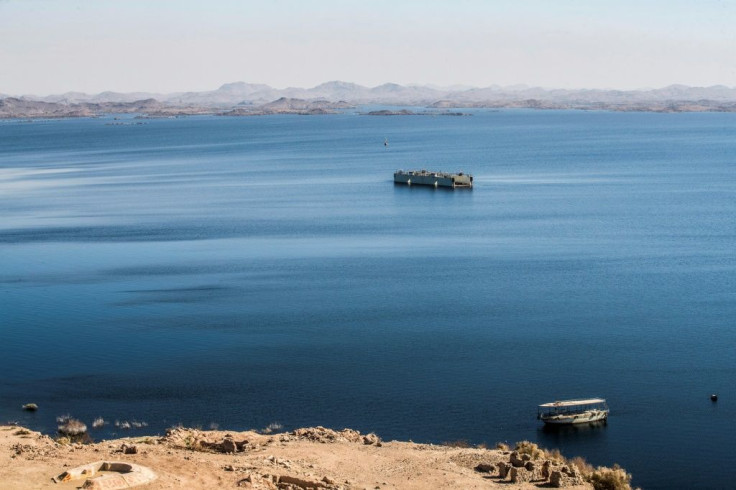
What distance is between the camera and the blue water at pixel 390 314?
38.9 meters

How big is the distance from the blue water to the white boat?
515mm

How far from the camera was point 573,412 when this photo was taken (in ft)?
125

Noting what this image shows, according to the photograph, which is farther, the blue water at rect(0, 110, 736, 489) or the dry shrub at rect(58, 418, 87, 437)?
the blue water at rect(0, 110, 736, 489)

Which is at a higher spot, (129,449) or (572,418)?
Result: (129,449)

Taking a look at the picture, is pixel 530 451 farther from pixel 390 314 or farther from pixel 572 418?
pixel 390 314

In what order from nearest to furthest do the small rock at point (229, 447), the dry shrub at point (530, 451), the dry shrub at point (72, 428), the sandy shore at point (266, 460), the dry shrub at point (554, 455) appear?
the sandy shore at point (266, 460) < the small rock at point (229, 447) < the dry shrub at point (530, 451) < the dry shrub at point (554, 455) < the dry shrub at point (72, 428)

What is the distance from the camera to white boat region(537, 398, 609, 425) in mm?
37688

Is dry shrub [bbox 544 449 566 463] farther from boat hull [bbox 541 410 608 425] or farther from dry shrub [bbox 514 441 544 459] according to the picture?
boat hull [bbox 541 410 608 425]

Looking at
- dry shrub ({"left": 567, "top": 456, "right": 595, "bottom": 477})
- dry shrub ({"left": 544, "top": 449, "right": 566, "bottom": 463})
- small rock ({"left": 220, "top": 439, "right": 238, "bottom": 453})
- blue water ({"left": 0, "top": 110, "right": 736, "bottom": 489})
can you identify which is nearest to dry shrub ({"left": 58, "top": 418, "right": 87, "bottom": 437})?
blue water ({"left": 0, "top": 110, "right": 736, "bottom": 489})

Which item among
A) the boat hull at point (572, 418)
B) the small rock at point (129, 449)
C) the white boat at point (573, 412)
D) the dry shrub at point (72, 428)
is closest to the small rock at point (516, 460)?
the boat hull at point (572, 418)

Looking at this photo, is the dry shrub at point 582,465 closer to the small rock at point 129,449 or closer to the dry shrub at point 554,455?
the dry shrub at point 554,455

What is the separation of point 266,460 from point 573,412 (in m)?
14.3

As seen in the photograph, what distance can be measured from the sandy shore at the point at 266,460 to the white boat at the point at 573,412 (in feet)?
18.3

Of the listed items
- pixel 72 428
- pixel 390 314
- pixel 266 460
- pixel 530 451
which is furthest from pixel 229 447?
pixel 390 314
